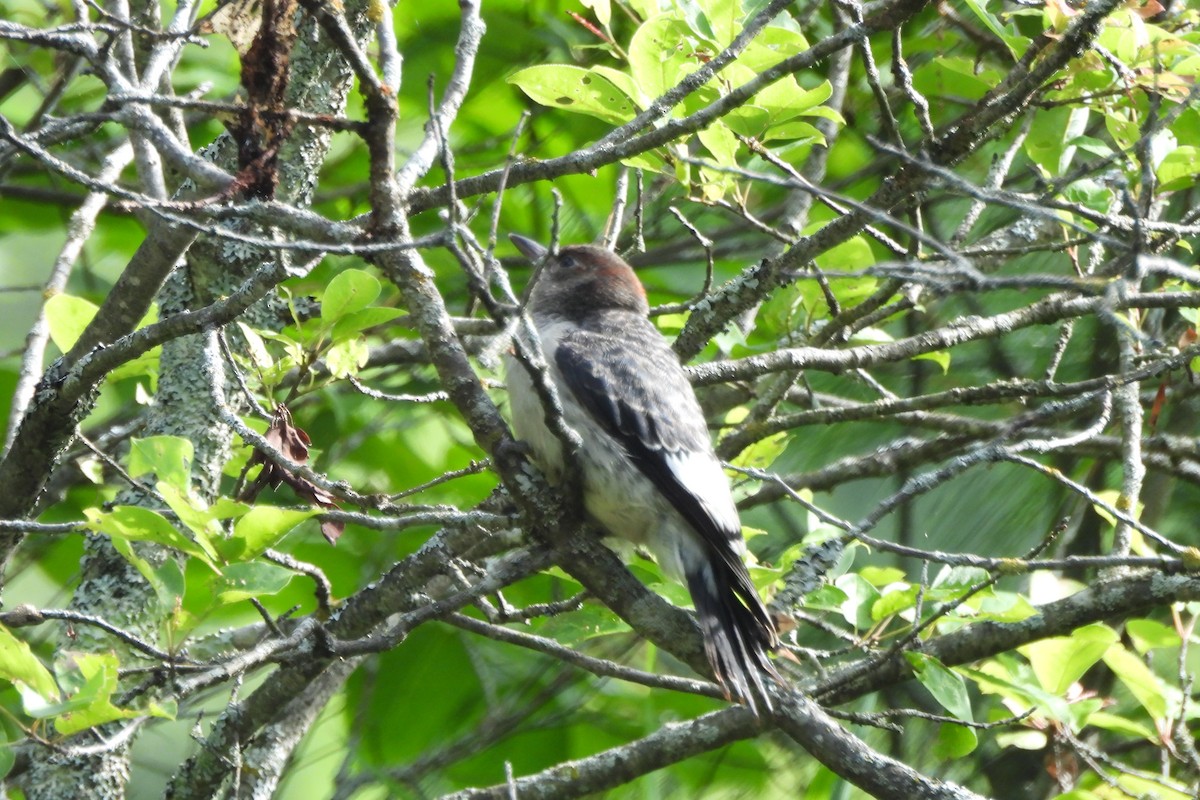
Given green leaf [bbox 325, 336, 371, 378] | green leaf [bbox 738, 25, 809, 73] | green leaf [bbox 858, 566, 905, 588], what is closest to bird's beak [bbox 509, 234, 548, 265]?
green leaf [bbox 325, 336, 371, 378]

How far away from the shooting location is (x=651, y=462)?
3.56m

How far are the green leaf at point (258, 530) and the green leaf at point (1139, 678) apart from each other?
221cm

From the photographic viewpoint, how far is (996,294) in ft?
18.2

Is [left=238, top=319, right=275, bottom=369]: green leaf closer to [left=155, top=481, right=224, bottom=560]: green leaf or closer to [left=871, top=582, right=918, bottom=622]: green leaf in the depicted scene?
[left=155, top=481, right=224, bottom=560]: green leaf

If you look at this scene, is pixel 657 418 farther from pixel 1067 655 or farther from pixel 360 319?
pixel 1067 655

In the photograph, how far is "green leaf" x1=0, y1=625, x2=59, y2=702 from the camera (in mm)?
2619

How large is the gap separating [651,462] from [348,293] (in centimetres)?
98

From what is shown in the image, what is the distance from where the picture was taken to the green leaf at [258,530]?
267 centimetres

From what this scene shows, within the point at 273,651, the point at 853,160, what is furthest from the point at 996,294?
the point at 273,651

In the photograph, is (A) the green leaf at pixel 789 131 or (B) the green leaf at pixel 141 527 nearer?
(B) the green leaf at pixel 141 527

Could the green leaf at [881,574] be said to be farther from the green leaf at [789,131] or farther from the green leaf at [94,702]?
the green leaf at [94,702]

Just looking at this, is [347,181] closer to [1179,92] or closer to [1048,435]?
[1048,435]

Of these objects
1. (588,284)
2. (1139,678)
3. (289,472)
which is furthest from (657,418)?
(1139,678)

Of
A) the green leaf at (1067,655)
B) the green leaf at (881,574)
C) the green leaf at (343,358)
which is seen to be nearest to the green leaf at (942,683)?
the green leaf at (1067,655)
